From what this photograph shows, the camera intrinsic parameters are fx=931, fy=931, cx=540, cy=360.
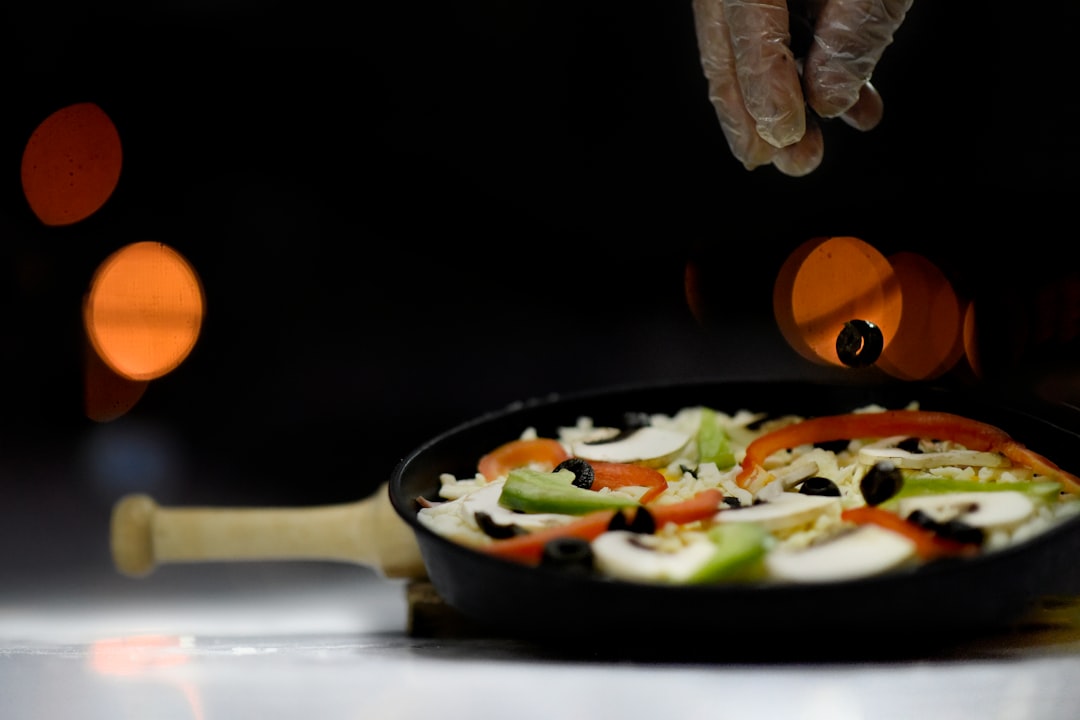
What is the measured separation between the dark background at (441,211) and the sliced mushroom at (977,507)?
1.95 m

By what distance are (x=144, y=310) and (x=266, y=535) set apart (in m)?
1.16

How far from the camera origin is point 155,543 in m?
1.65

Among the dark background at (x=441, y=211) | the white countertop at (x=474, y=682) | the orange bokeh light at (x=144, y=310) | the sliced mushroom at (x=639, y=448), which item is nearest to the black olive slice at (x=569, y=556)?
the white countertop at (x=474, y=682)

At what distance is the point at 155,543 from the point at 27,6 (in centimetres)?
198

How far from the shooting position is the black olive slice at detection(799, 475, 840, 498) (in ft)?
3.77

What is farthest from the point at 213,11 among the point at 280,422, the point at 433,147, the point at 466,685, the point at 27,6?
the point at 466,685

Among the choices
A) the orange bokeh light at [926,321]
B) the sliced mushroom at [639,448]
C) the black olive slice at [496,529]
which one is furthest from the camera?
the orange bokeh light at [926,321]

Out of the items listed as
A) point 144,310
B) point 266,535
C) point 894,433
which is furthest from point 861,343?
point 144,310

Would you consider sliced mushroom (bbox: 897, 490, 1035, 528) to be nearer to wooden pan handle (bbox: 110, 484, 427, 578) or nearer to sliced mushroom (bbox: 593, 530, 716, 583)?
sliced mushroom (bbox: 593, 530, 716, 583)

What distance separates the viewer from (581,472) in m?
1.30

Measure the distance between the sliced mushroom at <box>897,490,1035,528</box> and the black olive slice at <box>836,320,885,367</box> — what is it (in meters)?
0.38

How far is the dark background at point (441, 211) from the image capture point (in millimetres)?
2789

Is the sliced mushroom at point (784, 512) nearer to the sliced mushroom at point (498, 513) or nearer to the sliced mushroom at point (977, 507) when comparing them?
the sliced mushroom at point (977, 507)

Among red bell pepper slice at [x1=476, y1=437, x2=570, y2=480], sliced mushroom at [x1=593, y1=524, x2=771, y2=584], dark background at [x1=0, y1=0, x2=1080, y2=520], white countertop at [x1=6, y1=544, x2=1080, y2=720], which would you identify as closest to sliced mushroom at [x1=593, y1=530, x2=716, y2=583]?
sliced mushroom at [x1=593, y1=524, x2=771, y2=584]
